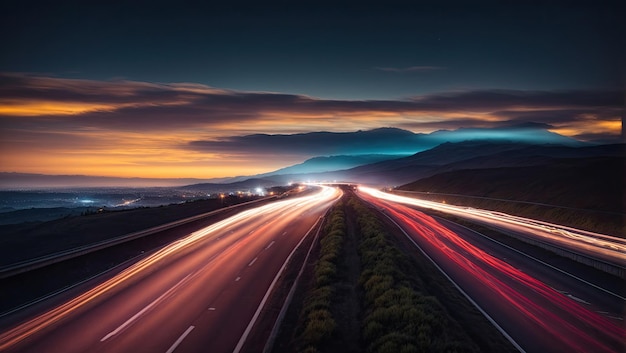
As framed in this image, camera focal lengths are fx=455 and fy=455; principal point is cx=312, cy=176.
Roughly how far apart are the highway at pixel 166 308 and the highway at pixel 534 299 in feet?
29.8

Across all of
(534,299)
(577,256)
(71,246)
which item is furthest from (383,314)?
(71,246)

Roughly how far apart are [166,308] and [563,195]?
64.0 metres

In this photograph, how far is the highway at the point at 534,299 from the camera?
47.2ft

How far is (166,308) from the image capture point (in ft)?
55.6

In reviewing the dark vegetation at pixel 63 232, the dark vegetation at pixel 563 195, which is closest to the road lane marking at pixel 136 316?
the dark vegetation at pixel 63 232

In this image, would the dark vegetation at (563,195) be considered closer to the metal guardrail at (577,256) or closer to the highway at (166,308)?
the metal guardrail at (577,256)

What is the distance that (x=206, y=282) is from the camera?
2112 cm

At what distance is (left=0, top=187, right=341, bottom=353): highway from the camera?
13.5 meters

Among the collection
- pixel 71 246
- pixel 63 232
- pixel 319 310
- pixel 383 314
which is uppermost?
pixel 63 232

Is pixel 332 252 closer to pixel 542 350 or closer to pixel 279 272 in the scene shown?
pixel 279 272

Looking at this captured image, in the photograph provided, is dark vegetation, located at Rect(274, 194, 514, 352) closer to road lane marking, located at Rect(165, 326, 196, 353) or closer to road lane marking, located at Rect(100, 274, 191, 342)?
road lane marking, located at Rect(165, 326, 196, 353)

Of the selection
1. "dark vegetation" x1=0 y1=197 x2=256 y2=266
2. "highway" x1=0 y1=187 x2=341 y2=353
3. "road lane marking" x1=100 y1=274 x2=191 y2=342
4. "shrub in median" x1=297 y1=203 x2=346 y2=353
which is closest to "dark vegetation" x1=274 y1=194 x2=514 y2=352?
"shrub in median" x1=297 y1=203 x2=346 y2=353

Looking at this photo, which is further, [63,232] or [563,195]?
[563,195]

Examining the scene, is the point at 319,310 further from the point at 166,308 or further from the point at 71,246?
the point at 71,246
